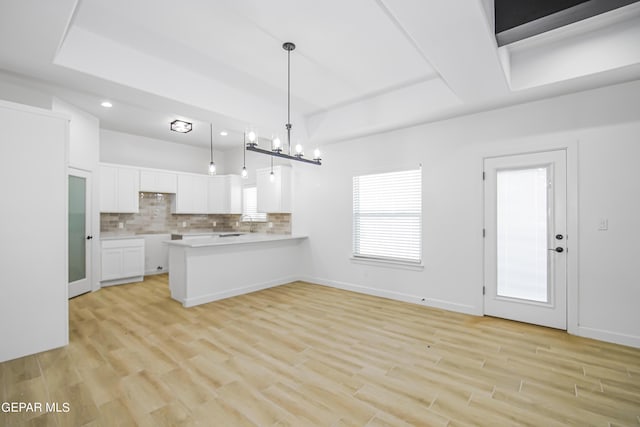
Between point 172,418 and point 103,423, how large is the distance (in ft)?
1.41

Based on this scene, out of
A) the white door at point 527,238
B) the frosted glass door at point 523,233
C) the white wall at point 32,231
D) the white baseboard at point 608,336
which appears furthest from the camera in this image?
the frosted glass door at point 523,233

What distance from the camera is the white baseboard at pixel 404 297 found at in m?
4.27

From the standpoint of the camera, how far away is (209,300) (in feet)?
15.8

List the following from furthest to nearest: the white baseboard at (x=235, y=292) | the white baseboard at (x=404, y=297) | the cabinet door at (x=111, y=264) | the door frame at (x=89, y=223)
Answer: the cabinet door at (x=111, y=264), the door frame at (x=89, y=223), the white baseboard at (x=235, y=292), the white baseboard at (x=404, y=297)

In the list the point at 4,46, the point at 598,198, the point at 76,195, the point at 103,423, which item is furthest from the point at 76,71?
the point at 598,198

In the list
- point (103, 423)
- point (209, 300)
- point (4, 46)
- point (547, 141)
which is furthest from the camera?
point (209, 300)

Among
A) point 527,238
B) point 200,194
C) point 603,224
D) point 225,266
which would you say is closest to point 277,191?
point 225,266

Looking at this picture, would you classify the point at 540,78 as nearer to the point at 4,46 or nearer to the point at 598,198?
the point at 598,198

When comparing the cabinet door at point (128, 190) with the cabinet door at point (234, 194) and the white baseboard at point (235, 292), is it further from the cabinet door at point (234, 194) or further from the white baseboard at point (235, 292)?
the white baseboard at point (235, 292)

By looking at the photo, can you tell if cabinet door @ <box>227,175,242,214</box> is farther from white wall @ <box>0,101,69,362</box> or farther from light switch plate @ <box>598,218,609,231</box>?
light switch plate @ <box>598,218,609,231</box>

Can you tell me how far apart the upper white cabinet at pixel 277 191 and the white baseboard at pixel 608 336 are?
4994 mm

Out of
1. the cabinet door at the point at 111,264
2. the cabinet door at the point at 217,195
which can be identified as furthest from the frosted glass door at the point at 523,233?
the cabinet door at the point at 111,264

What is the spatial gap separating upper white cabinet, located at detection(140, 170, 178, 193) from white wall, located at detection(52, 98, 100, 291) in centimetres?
101

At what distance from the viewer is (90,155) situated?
5332mm
